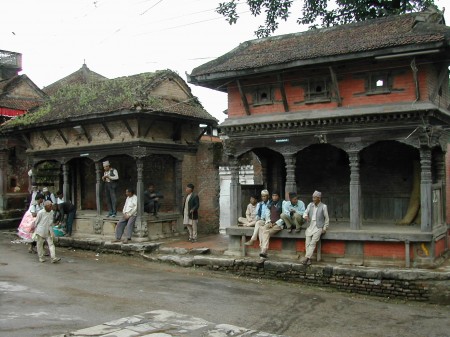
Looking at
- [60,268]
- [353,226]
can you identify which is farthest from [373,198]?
[60,268]

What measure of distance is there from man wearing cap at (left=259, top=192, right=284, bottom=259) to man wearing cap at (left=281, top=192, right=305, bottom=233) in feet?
0.66

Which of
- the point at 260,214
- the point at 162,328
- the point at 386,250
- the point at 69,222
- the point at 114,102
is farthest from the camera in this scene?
the point at 69,222

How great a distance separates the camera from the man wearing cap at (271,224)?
13.8 metres

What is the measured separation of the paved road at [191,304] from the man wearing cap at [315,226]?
0.95 metres

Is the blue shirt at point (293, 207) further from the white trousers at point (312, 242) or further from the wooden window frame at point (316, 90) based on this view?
the wooden window frame at point (316, 90)

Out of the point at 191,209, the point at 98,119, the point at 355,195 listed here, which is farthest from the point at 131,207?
the point at 355,195

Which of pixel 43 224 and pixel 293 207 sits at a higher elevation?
pixel 293 207

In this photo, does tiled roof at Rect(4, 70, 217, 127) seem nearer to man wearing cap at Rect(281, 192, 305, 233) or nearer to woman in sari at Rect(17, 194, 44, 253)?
woman in sari at Rect(17, 194, 44, 253)

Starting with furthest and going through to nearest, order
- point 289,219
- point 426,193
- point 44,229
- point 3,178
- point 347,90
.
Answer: point 3,178 → point 44,229 → point 289,219 → point 347,90 → point 426,193

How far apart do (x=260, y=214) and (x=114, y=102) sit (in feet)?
22.3

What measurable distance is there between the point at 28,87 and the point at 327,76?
18390 millimetres

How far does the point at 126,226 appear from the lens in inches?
675

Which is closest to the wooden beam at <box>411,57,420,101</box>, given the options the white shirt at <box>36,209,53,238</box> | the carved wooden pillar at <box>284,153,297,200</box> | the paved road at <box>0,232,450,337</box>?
the carved wooden pillar at <box>284,153,297,200</box>

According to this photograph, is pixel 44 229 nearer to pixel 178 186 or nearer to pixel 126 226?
pixel 126 226
